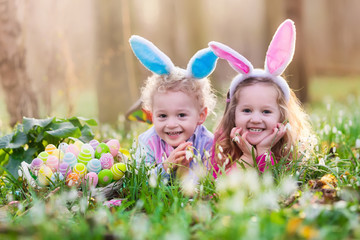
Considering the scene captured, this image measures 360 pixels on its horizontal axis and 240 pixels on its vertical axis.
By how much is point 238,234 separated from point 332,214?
58 cm

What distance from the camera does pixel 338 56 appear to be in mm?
20750

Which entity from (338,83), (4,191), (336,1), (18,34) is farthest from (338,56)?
(4,191)

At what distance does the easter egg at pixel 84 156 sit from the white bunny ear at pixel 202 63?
1067 millimetres

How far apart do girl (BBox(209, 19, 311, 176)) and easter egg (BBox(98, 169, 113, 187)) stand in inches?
32.2

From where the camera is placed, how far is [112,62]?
673cm

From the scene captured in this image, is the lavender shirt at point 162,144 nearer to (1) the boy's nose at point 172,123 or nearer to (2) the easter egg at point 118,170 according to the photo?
(1) the boy's nose at point 172,123

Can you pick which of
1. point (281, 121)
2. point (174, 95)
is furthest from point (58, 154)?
point (281, 121)

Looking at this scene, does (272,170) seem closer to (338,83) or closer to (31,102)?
(31,102)

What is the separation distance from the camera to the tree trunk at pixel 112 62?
667 cm

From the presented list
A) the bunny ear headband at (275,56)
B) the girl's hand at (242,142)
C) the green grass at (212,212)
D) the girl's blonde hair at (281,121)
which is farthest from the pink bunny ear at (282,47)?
the green grass at (212,212)

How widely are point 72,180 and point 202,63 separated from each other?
4.58ft

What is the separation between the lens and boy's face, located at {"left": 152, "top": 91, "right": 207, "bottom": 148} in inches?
137

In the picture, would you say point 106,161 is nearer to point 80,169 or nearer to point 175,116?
point 80,169

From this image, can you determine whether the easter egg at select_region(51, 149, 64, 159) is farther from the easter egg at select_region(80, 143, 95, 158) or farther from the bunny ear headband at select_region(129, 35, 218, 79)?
the bunny ear headband at select_region(129, 35, 218, 79)
